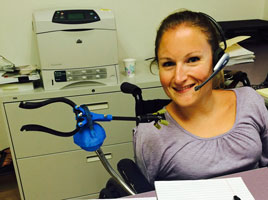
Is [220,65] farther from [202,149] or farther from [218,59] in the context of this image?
[202,149]

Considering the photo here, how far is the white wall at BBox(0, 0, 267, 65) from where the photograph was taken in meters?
1.71

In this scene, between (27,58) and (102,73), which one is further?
(27,58)

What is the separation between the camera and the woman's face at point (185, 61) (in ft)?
2.67

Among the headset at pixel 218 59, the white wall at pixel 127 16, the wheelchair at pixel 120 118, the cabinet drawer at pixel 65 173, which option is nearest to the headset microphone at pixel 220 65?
the headset at pixel 218 59

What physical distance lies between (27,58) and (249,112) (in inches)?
58.3

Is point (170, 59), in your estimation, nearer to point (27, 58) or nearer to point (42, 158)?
point (42, 158)

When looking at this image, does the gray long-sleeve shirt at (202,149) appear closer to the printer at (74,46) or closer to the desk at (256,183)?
the desk at (256,183)

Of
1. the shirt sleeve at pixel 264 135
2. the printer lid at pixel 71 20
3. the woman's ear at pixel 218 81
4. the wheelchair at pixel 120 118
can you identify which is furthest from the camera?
the printer lid at pixel 71 20

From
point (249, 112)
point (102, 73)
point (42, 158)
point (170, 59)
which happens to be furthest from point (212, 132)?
point (42, 158)

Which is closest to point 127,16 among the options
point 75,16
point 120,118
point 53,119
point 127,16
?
point 127,16

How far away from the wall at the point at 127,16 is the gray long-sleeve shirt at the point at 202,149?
117 centimetres

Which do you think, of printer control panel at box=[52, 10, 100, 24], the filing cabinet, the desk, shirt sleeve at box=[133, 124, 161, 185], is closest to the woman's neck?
shirt sleeve at box=[133, 124, 161, 185]

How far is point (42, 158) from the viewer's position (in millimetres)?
1538

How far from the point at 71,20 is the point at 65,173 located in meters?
0.89
